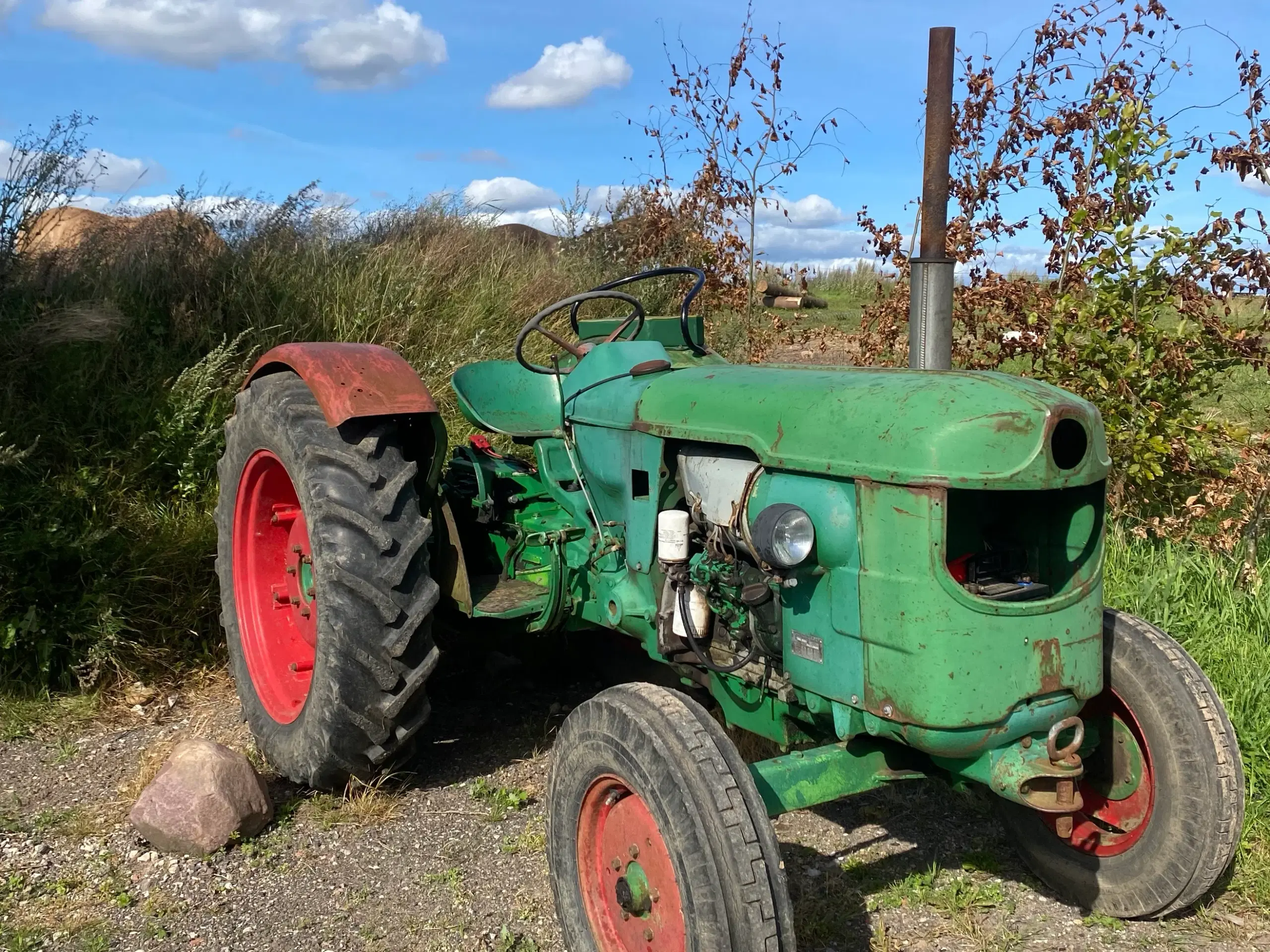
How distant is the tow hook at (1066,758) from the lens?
2.24m

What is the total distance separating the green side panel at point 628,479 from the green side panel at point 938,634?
0.74 metres

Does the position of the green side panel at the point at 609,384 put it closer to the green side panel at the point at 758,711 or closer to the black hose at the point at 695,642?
the black hose at the point at 695,642

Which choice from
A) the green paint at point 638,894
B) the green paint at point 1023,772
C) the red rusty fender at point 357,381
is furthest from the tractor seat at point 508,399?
Answer: the green paint at point 1023,772

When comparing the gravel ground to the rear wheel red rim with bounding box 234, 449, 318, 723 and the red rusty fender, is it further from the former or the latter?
the red rusty fender

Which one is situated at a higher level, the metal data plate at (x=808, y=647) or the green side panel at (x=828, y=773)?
the metal data plate at (x=808, y=647)

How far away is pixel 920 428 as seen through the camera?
2.12m

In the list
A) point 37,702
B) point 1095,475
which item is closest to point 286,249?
point 37,702

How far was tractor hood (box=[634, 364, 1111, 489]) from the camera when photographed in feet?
6.83

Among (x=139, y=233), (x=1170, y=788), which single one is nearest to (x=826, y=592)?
(x=1170, y=788)

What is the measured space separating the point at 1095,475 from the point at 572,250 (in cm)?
741

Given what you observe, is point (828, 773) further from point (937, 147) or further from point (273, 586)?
point (937, 147)

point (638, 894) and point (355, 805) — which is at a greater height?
point (638, 894)

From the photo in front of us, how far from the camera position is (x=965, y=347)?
525 centimetres

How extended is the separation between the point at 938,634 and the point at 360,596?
5.25 feet
